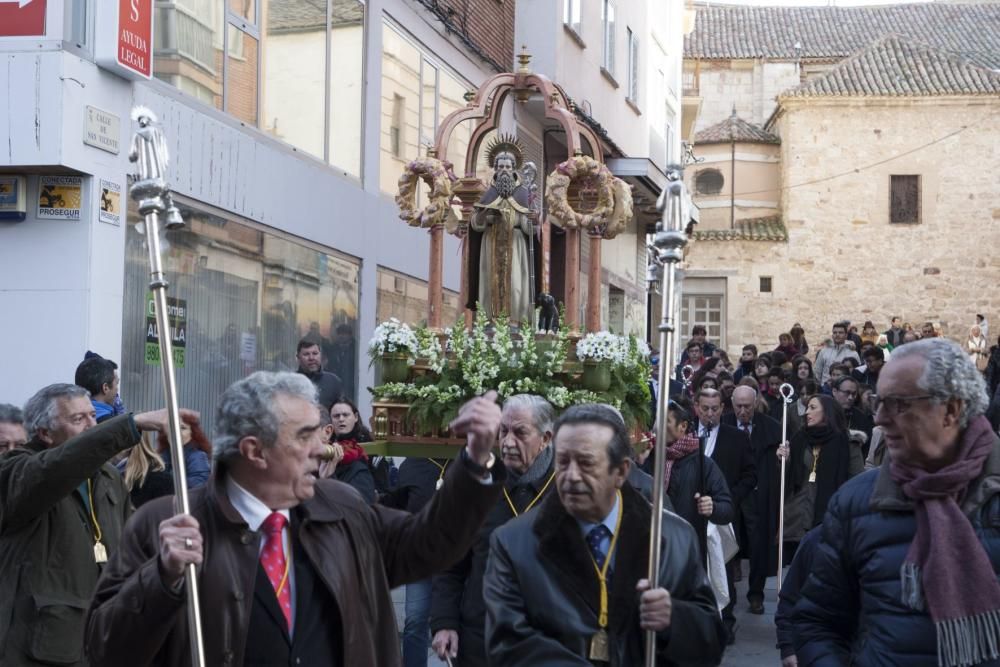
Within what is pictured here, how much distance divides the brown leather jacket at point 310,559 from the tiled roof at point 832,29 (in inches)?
2029

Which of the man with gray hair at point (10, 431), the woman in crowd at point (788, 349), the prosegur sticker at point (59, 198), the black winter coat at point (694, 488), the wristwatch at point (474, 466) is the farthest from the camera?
the woman in crowd at point (788, 349)

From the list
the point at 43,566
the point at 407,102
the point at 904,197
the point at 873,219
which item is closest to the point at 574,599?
the point at 43,566

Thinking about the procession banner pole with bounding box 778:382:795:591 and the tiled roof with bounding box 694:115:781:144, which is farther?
the tiled roof with bounding box 694:115:781:144

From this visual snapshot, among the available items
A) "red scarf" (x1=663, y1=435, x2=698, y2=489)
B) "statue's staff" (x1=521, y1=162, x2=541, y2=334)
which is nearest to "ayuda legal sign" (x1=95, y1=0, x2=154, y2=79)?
"statue's staff" (x1=521, y1=162, x2=541, y2=334)

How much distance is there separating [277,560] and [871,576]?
1709 millimetres

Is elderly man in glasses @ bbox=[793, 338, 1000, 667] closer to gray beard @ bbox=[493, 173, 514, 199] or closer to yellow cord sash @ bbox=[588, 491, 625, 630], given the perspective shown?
yellow cord sash @ bbox=[588, 491, 625, 630]

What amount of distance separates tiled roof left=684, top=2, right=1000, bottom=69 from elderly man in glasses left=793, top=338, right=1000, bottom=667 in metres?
51.1

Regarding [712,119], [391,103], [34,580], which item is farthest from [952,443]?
[712,119]

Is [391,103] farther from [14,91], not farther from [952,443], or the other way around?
[952,443]

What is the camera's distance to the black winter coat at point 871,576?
4.35m

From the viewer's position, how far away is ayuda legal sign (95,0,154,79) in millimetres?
11281

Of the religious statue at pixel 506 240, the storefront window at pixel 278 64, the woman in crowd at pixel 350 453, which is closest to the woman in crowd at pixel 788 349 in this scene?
the storefront window at pixel 278 64

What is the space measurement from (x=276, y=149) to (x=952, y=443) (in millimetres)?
11250

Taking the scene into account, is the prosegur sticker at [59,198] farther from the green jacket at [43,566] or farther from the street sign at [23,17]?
the green jacket at [43,566]
